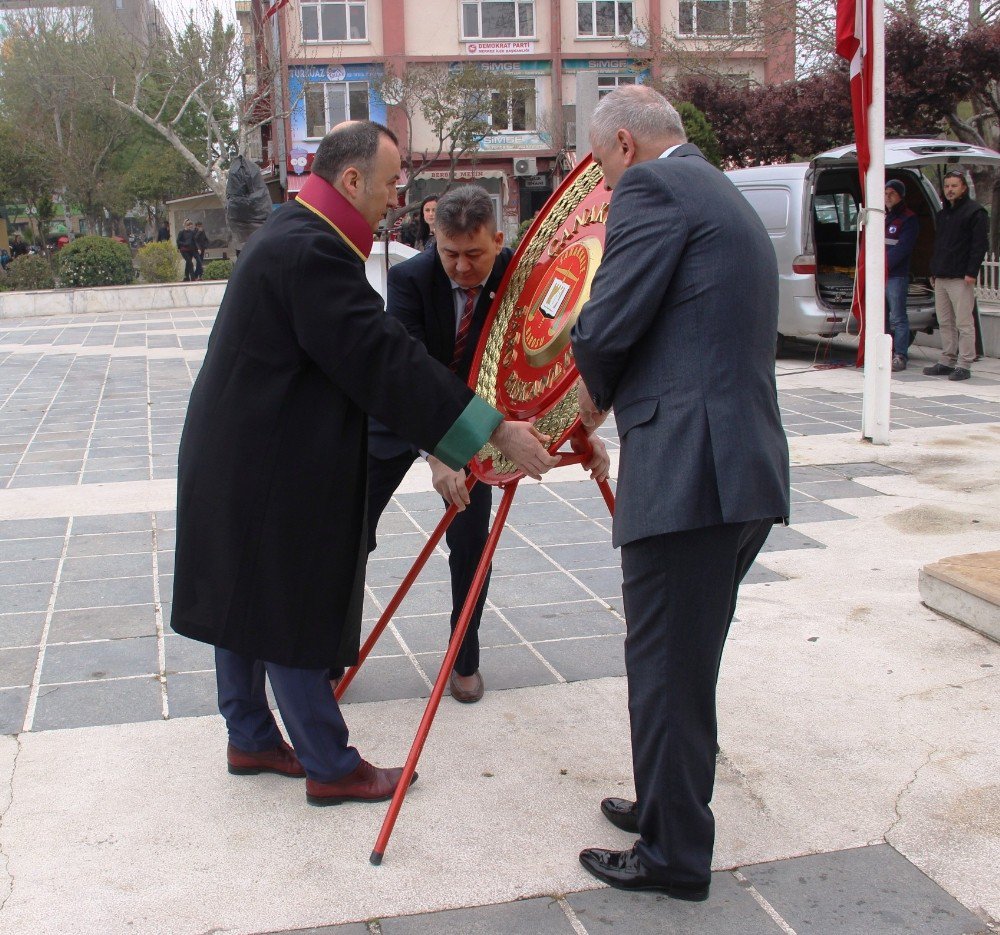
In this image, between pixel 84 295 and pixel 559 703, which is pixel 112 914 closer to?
pixel 559 703

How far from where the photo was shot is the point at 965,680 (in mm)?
3820

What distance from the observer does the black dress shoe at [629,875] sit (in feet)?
8.63

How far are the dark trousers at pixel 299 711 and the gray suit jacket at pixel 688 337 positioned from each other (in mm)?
1026

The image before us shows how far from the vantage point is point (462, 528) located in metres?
3.82

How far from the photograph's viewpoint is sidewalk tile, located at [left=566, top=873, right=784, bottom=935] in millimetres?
2525

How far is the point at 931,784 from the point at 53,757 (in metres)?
2.50

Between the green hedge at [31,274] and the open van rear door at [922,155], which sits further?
the green hedge at [31,274]

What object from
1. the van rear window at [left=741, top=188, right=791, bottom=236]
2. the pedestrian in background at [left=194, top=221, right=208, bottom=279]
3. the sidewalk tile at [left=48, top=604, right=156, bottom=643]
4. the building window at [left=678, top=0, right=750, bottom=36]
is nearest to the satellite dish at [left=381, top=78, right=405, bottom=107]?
the pedestrian in background at [left=194, top=221, right=208, bottom=279]

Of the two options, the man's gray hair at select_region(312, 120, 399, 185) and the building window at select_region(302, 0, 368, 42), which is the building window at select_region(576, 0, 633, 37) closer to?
the building window at select_region(302, 0, 368, 42)

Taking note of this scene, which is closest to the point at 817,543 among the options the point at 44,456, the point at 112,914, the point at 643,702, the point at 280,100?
the point at 643,702

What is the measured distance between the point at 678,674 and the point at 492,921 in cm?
69

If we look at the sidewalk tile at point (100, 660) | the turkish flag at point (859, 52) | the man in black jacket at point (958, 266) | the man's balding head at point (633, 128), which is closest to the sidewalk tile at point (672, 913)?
the man's balding head at point (633, 128)

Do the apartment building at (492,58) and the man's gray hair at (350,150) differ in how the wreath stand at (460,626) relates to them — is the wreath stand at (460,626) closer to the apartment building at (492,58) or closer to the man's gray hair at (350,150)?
the man's gray hair at (350,150)

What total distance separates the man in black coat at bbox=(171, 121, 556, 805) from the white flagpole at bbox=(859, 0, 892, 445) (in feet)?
17.5
